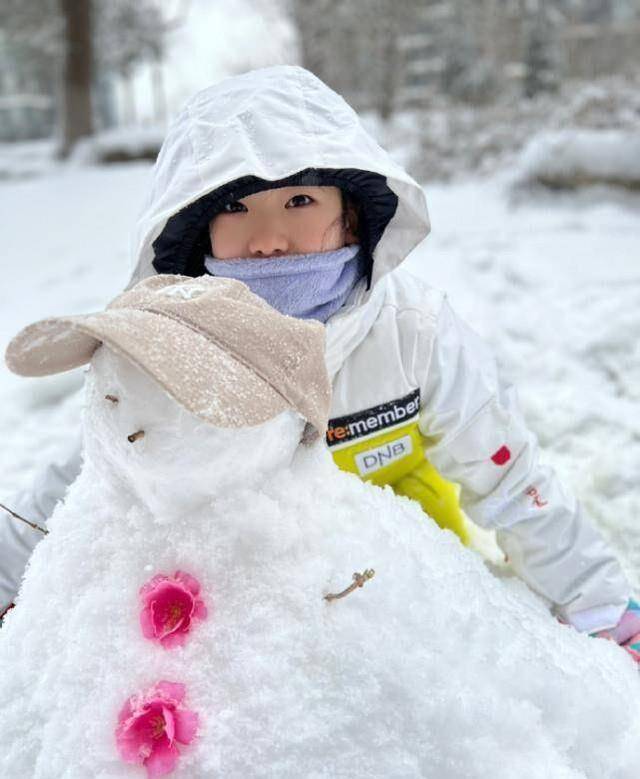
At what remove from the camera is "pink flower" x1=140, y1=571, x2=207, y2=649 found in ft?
2.45

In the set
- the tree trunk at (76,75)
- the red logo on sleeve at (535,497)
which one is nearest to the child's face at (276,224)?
the red logo on sleeve at (535,497)

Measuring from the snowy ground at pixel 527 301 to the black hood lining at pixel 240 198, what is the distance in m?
0.87

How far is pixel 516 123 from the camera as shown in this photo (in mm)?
7949

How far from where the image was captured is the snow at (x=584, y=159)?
5012mm

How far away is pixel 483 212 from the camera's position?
5574mm

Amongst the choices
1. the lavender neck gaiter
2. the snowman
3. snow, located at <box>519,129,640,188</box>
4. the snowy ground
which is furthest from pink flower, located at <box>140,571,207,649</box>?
snow, located at <box>519,129,640,188</box>

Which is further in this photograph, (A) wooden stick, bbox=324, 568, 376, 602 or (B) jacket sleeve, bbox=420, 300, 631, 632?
(B) jacket sleeve, bbox=420, 300, 631, 632

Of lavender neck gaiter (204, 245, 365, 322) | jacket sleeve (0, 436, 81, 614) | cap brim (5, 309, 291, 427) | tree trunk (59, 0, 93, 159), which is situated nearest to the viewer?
cap brim (5, 309, 291, 427)

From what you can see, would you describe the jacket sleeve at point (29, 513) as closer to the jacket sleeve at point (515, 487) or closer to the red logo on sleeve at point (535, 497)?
the jacket sleeve at point (515, 487)

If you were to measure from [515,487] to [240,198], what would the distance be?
0.70 metres

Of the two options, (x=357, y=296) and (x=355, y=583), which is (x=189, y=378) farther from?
(x=357, y=296)

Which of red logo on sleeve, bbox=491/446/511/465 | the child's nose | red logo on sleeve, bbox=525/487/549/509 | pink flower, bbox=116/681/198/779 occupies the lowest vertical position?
red logo on sleeve, bbox=525/487/549/509

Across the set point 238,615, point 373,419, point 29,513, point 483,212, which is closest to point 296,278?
point 373,419

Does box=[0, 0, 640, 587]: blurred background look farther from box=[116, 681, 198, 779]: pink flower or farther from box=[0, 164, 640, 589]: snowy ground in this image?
box=[116, 681, 198, 779]: pink flower
